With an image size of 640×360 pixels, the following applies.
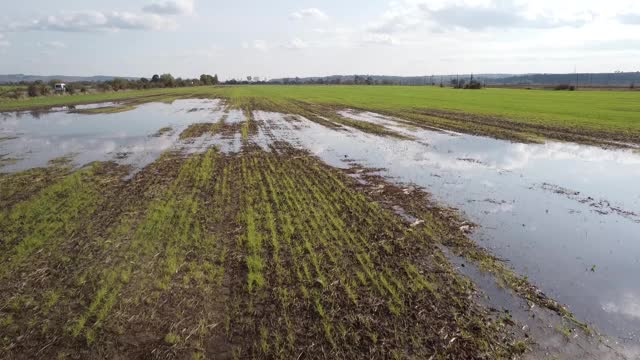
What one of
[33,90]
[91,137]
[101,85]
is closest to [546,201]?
[91,137]

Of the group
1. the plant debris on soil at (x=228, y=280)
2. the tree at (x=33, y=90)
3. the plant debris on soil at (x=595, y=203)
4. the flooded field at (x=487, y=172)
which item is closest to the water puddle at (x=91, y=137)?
the flooded field at (x=487, y=172)

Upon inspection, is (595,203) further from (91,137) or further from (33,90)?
(33,90)

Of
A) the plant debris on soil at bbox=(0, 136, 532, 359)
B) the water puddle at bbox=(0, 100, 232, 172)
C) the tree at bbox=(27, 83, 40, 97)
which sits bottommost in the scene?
the plant debris on soil at bbox=(0, 136, 532, 359)

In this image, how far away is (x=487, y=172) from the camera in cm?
1761

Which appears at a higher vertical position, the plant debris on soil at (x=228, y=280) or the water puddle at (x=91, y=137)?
the water puddle at (x=91, y=137)

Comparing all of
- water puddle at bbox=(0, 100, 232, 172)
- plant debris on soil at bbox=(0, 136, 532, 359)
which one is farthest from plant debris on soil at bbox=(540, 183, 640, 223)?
water puddle at bbox=(0, 100, 232, 172)

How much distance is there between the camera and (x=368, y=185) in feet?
50.9

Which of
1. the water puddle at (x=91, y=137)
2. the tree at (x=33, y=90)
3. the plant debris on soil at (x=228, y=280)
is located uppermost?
the tree at (x=33, y=90)

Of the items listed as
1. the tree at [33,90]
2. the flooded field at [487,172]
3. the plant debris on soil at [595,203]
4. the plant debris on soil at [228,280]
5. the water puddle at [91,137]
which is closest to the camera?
the plant debris on soil at [228,280]

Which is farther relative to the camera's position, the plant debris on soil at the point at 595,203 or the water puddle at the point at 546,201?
the plant debris on soil at the point at 595,203

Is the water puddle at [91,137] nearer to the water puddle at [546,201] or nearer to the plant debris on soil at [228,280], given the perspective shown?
A: the plant debris on soil at [228,280]

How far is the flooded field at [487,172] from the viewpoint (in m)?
8.76

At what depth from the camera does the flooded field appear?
28.7 ft

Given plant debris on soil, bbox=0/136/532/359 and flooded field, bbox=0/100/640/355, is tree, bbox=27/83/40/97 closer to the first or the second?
flooded field, bbox=0/100/640/355
